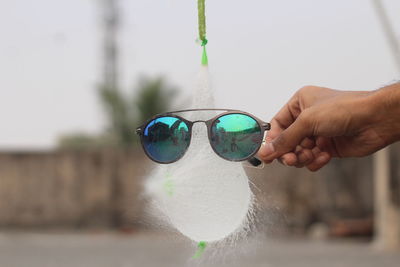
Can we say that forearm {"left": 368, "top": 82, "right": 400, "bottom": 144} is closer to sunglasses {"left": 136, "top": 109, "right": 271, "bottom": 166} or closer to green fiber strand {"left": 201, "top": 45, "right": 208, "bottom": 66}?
sunglasses {"left": 136, "top": 109, "right": 271, "bottom": 166}

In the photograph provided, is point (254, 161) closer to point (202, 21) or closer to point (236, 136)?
point (236, 136)

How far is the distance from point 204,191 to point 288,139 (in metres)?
0.27

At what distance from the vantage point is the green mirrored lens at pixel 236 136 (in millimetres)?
1812

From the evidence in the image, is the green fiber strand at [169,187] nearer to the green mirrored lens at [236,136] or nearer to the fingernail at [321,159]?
the green mirrored lens at [236,136]

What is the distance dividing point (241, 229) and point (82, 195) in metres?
11.8

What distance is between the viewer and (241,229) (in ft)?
6.12

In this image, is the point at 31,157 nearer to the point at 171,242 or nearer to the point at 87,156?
the point at 87,156

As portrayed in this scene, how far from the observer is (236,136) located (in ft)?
5.96

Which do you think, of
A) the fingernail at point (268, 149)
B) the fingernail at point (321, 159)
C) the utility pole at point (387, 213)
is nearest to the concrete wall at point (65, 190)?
the utility pole at point (387, 213)

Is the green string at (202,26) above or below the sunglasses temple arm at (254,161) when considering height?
above

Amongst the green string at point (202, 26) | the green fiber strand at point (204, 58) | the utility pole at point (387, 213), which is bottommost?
the utility pole at point (387, 213)

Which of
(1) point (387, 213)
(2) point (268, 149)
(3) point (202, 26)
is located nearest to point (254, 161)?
(2) point (268, 149)

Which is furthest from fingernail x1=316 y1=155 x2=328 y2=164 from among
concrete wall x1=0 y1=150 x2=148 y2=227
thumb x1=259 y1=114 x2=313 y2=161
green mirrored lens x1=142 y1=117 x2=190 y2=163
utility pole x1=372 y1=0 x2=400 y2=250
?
concrete wall x1=0 y1=150 x2=148 y2=227

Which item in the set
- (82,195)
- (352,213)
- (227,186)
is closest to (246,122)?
(227,186)
